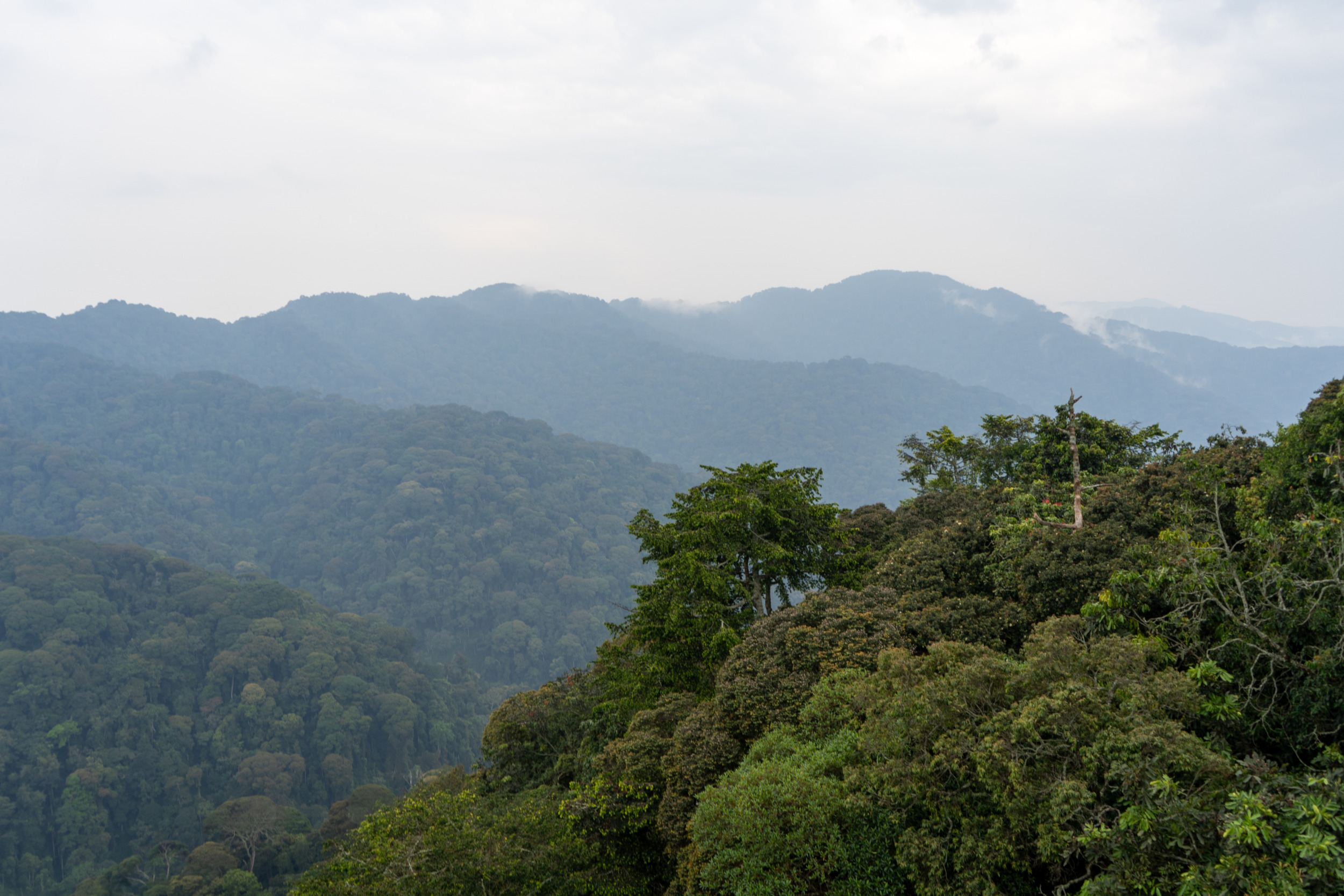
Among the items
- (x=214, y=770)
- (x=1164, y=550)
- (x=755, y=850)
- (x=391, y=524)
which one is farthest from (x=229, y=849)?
(x=391, y=524)

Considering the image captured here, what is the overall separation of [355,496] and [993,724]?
508 ft

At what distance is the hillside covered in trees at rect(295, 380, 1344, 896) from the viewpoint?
24.9 feet

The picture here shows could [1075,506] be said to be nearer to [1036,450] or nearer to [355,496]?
[1036,450]

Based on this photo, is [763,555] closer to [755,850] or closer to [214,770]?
[755,850]

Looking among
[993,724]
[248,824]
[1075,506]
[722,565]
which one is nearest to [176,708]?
[248,824]

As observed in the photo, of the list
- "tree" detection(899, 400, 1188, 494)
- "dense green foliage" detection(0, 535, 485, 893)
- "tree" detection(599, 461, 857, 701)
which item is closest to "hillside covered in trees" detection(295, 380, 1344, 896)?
"tree" detection(599, 461, 857, 701)

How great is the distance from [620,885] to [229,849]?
43.6 m

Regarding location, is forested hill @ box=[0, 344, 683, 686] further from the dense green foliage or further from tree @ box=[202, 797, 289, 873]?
tree @ box=[202, 797, 289, 873]

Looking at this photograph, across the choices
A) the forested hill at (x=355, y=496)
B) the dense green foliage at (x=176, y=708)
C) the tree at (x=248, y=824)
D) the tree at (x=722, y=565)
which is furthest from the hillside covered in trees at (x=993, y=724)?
the forested hill at (x=355, y=496)

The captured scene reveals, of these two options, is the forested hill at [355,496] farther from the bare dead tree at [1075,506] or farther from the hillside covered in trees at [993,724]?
the bare dead tree at [1075,506]

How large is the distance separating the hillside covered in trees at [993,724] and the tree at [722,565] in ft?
0.47

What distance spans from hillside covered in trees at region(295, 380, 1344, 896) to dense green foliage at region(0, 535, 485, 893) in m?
41.7

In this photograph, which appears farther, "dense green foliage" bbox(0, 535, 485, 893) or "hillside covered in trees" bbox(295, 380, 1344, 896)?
"dense green foliage" bbox(0, 535, 485, 893)

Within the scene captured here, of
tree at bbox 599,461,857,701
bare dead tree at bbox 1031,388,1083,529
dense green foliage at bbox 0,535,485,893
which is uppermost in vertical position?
bare dead tree at bbox 1031,388,1083,529
